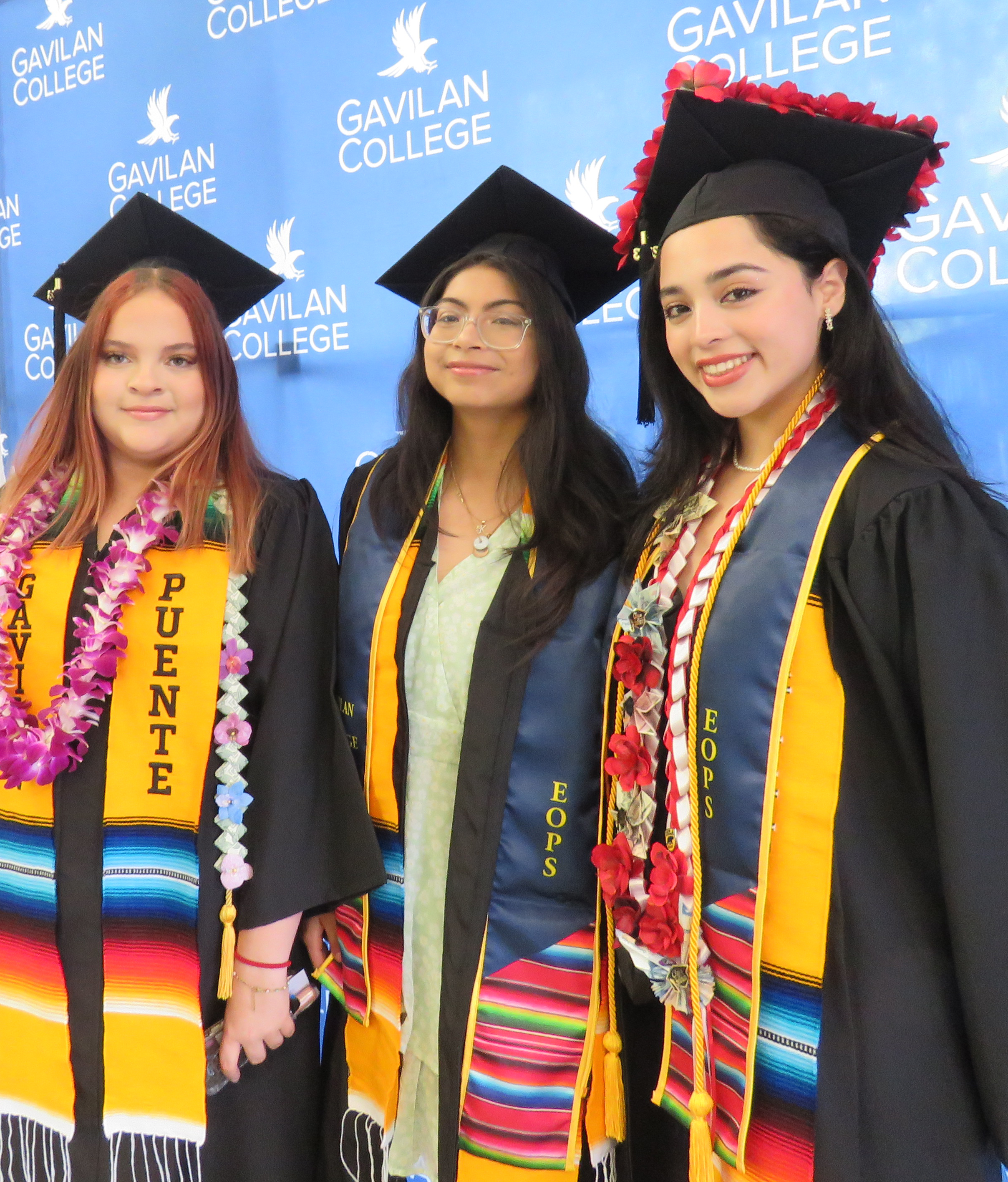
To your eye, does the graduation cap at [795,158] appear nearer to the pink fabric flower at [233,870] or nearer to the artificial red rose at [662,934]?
the artificial red rose at [662,934]

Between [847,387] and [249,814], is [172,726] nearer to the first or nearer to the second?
[249,814]

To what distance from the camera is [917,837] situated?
4.49 feet

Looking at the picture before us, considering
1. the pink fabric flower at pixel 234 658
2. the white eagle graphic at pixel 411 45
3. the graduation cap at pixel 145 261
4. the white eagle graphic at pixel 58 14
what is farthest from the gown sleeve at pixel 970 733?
the white eagle graphic at pixel 58 14

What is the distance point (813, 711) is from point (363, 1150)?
1.22 meters

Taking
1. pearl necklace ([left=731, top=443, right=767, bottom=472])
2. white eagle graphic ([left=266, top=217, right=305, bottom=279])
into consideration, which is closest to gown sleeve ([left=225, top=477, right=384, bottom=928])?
pearl necklace ([left=731, top=443, right=767, bottom=472])

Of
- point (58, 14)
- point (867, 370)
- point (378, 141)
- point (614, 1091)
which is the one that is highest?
point (58, 14)

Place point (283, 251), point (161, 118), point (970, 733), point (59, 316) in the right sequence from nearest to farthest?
point (970, 733) → point (59, 316) → point (283, 251) → point (161, 118)

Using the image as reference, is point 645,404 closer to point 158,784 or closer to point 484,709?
point 484,709

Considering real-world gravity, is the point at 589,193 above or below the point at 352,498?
above

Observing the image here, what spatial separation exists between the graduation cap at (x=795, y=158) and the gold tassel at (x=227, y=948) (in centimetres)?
131

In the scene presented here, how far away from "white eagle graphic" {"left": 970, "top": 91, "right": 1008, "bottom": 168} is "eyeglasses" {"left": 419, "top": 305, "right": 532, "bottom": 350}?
1.02 meters

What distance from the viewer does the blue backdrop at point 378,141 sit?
82.0 inches

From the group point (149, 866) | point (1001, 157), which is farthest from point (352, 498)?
point (1001, 157)

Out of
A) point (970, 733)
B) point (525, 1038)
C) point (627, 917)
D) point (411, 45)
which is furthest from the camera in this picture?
point (411, 45)
